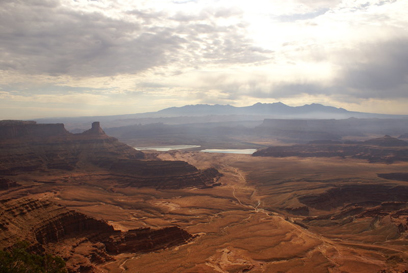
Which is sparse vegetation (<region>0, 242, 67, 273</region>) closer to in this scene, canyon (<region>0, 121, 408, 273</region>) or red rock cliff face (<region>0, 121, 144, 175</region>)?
canyon (<region>0, 121, 408, 273</region>)

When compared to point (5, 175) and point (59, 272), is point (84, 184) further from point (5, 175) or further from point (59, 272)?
point (59, 272)

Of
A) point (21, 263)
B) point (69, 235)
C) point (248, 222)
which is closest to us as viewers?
point (21, 263)

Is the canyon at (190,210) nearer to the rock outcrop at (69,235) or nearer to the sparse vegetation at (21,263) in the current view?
the rock outcrop at (69,235)

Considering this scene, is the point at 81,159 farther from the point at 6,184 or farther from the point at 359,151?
the point at 359,151

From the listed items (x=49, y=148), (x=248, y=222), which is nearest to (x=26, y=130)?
(x=49, y=148)


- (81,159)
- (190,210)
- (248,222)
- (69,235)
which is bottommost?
(190,210)

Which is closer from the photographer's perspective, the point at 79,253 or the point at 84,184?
the point at 79,253

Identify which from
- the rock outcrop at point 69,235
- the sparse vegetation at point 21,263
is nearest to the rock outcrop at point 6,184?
the rock outcrop at point 69,235

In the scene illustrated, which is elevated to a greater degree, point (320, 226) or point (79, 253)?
point (79, 253)

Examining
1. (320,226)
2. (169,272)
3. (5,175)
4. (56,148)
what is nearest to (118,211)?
(169,272)

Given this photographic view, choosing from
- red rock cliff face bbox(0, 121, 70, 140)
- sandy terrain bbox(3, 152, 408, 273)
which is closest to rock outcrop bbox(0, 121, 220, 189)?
red rock cliff face bbox(0, 121, 70, 140)

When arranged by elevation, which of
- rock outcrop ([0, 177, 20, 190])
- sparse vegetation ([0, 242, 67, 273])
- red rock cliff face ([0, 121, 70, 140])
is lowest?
rock outcrop ([0, 177, 20, 190])
